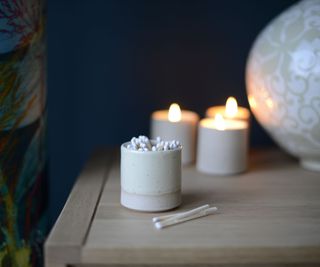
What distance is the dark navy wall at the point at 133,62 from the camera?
0.92 meters

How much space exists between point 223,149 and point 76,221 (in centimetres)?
28

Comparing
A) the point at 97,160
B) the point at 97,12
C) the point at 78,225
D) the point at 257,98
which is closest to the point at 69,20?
the point at 97,12

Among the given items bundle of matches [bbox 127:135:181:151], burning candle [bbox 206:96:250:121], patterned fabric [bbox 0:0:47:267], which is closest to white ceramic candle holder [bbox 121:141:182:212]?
bundle of matches [bbox 127:135:181:151]

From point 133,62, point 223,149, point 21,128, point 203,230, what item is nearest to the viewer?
point 203,230

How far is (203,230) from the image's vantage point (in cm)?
53

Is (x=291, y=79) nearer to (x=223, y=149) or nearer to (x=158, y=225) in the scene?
(x=223, y=149)

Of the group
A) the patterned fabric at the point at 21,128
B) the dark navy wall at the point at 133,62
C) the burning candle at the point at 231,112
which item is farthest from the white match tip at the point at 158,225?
the dark navy wall at the point at 133,62

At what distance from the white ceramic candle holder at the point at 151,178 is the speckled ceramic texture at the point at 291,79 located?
7.8 inches

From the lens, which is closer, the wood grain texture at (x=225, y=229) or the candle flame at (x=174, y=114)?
the wood grain texture at (x=225, y=229)

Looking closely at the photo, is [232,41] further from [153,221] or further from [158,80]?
[153,221]

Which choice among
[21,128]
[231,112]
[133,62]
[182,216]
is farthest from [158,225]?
A: [133,62]

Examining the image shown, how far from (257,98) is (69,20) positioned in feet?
1.29

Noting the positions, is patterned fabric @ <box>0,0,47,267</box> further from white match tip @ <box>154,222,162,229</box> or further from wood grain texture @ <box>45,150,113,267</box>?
white match tip @ <box>154,222,162,229</box>

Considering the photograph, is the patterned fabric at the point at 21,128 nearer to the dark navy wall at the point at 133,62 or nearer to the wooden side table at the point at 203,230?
the wooden side table at the point at 203,230
